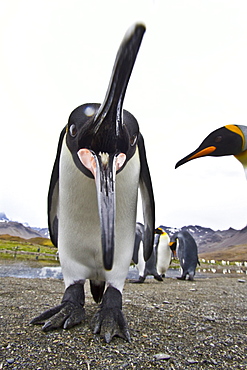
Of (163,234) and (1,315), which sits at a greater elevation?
(1,315)

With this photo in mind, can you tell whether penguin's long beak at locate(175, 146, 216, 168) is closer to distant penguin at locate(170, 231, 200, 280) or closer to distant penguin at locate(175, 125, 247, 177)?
distant penguin at locate(175, 125, 247, 177)

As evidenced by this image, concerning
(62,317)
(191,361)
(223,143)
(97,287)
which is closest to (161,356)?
(191,361)

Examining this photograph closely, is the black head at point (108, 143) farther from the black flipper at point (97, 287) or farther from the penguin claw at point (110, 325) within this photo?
the black flipper at point (97, 287)

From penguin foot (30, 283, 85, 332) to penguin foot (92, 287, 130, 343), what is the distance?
0.52ft

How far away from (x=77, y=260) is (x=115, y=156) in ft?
3.66

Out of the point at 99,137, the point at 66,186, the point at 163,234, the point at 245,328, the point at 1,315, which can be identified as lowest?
the point at 163,234

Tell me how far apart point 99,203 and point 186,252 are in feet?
31.2

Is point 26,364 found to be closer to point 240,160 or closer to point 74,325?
point 74,325

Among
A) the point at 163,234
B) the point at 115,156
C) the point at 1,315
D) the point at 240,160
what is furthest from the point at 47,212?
the point at 163,234

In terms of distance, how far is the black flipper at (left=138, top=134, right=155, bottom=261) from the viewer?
2719 mm

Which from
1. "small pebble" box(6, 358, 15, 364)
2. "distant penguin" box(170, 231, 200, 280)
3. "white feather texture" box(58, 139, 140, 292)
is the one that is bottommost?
"distant penguin" box(170, 231, 200, 280)

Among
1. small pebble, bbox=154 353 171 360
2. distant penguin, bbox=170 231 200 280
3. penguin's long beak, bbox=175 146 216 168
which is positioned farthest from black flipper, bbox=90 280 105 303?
distant penguin, bbox=170 231 200 280

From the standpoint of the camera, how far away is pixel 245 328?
2518 mm

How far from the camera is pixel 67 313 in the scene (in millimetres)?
2121
